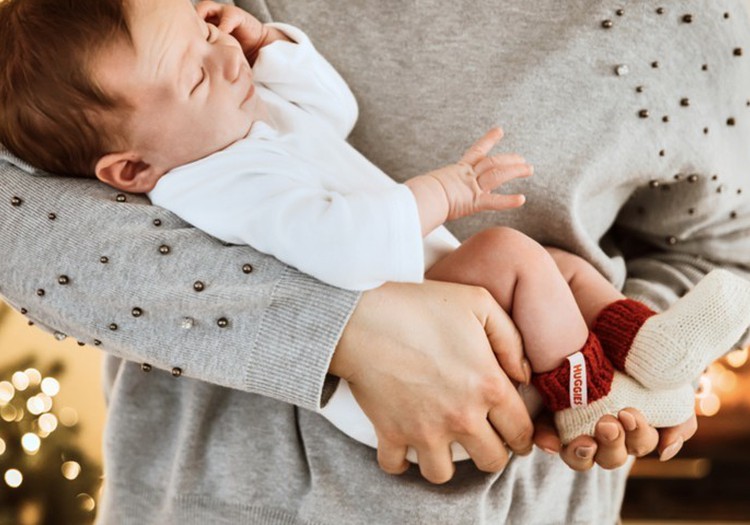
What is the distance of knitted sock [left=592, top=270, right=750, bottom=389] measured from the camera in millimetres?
781

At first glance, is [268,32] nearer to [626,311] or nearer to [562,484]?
[626,311]

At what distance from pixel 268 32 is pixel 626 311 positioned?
23.8 inches

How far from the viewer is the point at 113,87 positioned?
786mm

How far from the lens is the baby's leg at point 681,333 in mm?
781

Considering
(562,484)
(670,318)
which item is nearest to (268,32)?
(670,318)

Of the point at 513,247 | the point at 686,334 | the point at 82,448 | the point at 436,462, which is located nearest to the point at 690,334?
the point at 686,334

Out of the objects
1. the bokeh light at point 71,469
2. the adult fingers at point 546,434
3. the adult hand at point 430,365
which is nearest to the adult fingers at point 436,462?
the adult hand at point 430,365

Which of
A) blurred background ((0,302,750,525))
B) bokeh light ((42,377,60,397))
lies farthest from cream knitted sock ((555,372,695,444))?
bokeh light ((42,377,60,397))

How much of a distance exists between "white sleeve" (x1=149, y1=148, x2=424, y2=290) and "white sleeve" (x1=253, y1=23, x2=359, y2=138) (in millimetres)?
206

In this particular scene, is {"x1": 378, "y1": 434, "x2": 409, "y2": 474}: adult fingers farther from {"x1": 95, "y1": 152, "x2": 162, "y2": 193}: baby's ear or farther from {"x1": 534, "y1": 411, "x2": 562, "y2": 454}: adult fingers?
{"x1": 95, "y1": 152, "x2": 162, "y2": 193}: baby's ear

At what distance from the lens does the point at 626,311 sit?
852mm

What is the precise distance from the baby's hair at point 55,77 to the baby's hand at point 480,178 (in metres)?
0.39

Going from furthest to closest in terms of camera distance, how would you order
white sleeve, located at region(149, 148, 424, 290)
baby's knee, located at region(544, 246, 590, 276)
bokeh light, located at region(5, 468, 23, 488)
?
bokeh light, located at region(5, 468, 23, 488), baby's knee, located at region(544, 246, 590, 276), white sleeve, located at region(149, 148, 424, 290)

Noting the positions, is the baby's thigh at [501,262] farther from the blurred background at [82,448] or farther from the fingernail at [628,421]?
the blurred background at [82,448]
